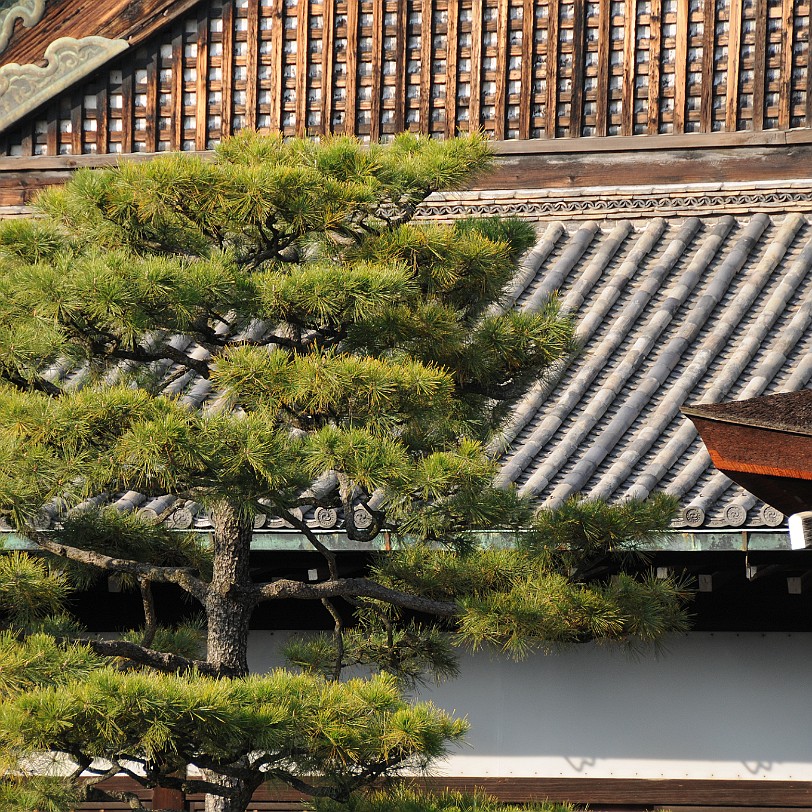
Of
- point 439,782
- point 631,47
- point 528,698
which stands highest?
point 631,47

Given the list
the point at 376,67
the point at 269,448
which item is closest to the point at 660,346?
the point at 376,67

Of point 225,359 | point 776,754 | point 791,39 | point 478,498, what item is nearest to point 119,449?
point 225,359

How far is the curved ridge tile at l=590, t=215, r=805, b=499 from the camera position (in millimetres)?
6758

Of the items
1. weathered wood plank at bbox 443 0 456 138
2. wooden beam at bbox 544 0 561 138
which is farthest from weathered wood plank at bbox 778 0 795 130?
weathered wood plank at bbox 443 0 456 138

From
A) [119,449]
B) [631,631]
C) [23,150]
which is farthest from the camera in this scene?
[23,150]

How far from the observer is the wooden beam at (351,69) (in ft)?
29.6

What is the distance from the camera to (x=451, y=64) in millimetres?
8969

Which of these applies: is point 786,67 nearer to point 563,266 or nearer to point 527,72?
point 527,72

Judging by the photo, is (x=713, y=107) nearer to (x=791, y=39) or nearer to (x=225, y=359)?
(x=791, y=39)

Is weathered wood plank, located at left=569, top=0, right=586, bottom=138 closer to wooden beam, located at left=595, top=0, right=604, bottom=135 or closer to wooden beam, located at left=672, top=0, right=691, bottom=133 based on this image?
wooden beam, located at left=595, top=0, right=604, bottom=135

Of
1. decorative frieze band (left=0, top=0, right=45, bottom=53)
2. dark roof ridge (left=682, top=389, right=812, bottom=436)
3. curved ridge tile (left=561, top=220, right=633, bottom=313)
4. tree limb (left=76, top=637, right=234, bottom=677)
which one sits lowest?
tree limb (left=76, top=637, right=234, bottom=677)

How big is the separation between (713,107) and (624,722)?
422 cm

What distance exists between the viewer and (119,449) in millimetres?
3910

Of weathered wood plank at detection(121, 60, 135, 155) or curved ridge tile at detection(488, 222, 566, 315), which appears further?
weathered wood plank at detection(121, 60, 135, 155)
